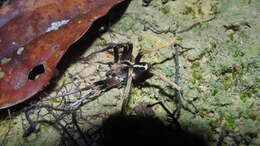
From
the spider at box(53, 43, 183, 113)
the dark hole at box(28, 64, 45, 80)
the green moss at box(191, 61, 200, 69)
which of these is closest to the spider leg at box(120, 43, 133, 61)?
the spider at box(53, 43, 183, 113)

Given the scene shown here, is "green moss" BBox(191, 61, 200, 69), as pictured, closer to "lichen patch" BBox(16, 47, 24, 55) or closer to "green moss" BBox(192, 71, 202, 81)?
"green moss" BBox(192, 71, 202, 81)

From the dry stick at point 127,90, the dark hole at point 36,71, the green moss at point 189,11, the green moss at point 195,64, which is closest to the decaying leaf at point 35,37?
the dark hole at point 36,71

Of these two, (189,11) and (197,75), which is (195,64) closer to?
(197,75)

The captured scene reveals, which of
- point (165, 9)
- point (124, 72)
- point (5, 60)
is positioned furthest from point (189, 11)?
point (5, 60)

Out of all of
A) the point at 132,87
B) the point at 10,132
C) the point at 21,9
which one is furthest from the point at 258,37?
the point at 10,132

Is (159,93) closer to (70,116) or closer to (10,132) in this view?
(70,116)

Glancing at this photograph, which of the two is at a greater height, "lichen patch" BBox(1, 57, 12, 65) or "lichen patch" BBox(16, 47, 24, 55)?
"lichen patch" BBox(16, 47, 24, 55)

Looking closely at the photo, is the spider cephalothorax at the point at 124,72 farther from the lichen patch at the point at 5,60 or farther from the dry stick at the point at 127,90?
the lichen patch at the point at 5,60
